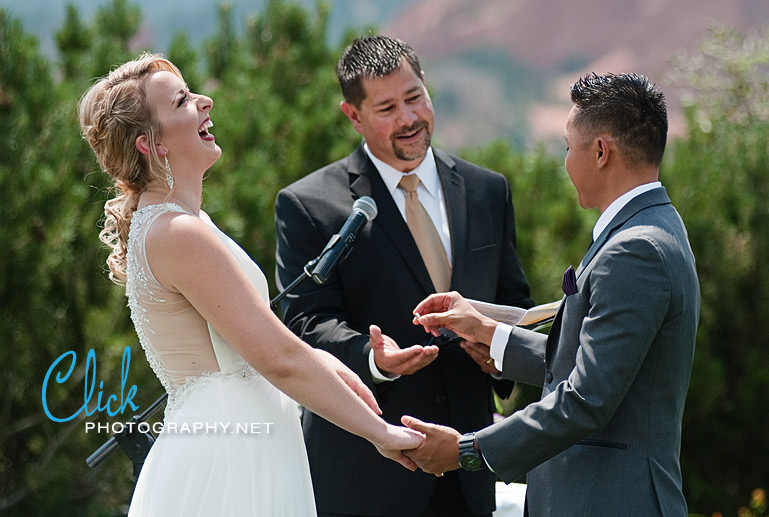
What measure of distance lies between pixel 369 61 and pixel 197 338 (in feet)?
5.34

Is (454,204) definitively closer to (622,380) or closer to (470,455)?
(470,455)

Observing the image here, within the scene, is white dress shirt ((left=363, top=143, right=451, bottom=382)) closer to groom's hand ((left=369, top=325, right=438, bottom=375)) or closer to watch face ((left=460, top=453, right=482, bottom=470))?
groom's hand ((left=369, top=325, right=438, bottom=375))

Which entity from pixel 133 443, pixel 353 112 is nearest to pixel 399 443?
pixel 133 443

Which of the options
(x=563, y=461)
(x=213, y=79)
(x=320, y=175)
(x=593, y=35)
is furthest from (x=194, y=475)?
(x=593, y=35)

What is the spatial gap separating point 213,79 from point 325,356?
198 inches

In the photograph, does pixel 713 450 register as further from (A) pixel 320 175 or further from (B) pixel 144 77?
(B) pixel 144 77

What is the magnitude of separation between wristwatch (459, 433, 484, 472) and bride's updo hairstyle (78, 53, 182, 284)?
1.27 meters

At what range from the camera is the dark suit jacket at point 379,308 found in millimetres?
3707

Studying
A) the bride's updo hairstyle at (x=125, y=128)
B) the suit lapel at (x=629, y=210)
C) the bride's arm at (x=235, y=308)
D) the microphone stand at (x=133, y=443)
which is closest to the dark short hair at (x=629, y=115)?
the suit lapel at (x=629, y=210)

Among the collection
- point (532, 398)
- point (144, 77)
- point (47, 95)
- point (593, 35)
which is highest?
point (593, 35)

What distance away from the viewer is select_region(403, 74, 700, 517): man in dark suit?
276 centimetres

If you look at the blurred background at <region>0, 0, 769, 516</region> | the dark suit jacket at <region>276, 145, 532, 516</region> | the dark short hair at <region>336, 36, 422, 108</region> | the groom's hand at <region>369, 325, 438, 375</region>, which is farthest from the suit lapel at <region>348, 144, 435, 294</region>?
the blurred background at <region>0, 0, 769, 516</region>

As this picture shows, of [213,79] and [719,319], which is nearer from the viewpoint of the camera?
[719,319]

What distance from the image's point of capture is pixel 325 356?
11.0ft
